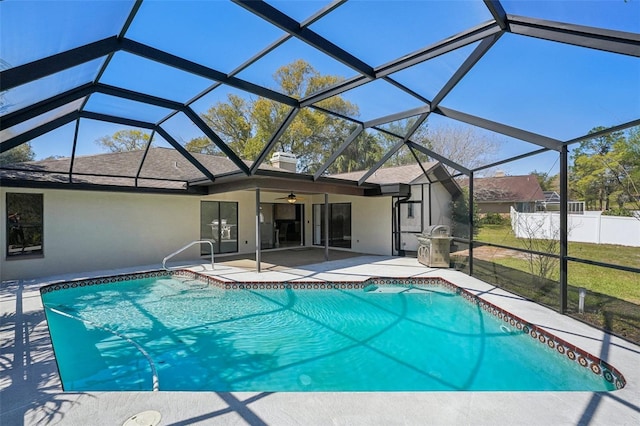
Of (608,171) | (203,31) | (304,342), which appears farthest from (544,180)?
(203,31)

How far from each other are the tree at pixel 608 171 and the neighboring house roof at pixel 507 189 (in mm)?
1259

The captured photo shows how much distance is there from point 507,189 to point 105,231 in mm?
13108

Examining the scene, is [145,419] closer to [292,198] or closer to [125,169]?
[125,169]

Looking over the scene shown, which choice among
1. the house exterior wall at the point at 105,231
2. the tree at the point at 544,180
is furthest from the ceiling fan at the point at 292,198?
the tree at the point at 544,180

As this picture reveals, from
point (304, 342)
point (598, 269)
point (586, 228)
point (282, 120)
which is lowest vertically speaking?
point (304, 342)

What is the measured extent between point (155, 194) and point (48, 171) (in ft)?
9.64

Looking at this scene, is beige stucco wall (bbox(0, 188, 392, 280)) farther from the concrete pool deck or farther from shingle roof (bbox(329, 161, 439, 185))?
the concrete pool deck

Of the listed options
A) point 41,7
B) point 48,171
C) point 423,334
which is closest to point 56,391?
point 41,7

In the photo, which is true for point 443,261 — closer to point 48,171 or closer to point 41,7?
point 41,7

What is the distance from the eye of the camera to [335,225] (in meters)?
15.2

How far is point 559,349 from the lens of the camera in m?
4.45

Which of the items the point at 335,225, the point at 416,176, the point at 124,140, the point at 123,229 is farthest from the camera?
the point at 335,225

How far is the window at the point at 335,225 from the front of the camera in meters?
14.6

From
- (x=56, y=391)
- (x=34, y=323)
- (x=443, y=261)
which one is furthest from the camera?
(x=443, y=261)
